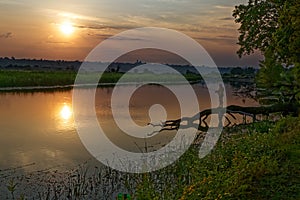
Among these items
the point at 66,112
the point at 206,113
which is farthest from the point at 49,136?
the point at 66,112

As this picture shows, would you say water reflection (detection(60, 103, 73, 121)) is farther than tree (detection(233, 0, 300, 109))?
Yes

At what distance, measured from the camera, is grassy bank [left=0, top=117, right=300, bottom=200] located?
245 inches

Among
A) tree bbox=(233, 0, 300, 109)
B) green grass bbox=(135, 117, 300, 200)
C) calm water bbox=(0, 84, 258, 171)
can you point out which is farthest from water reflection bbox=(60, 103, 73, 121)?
green grass bbox=(135, 117, 300, 200)


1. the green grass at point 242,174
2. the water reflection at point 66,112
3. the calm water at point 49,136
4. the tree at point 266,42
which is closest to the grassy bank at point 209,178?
the green grass at point 242,174

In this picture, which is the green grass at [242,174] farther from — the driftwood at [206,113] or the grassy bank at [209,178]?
the driftwood at [206,113]

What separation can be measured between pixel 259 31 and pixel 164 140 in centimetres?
575

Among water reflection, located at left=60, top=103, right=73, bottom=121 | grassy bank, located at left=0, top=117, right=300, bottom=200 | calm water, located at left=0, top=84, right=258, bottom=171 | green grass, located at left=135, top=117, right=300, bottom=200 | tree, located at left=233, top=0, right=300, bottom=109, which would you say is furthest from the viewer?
water reflection, located at left=60, top=103, right=73, bottom=121

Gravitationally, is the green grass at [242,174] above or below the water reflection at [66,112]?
below

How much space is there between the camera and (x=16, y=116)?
20.2 metres

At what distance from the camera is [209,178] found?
6.37 metres

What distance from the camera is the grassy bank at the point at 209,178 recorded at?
6.22 meters

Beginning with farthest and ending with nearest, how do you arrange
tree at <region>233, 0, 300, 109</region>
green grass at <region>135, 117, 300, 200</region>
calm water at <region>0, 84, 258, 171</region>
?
tree at <region>233, 0, 300, 109</region>, calm water at <region>0, 84, 258, 171</region>, green grass at <region>135, 117, 300, 200</region>

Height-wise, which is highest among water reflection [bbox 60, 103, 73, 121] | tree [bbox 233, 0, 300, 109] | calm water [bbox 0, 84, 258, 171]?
tree [bbox 233, 0, 300, 109]

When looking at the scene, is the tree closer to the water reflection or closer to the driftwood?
the driftwood
